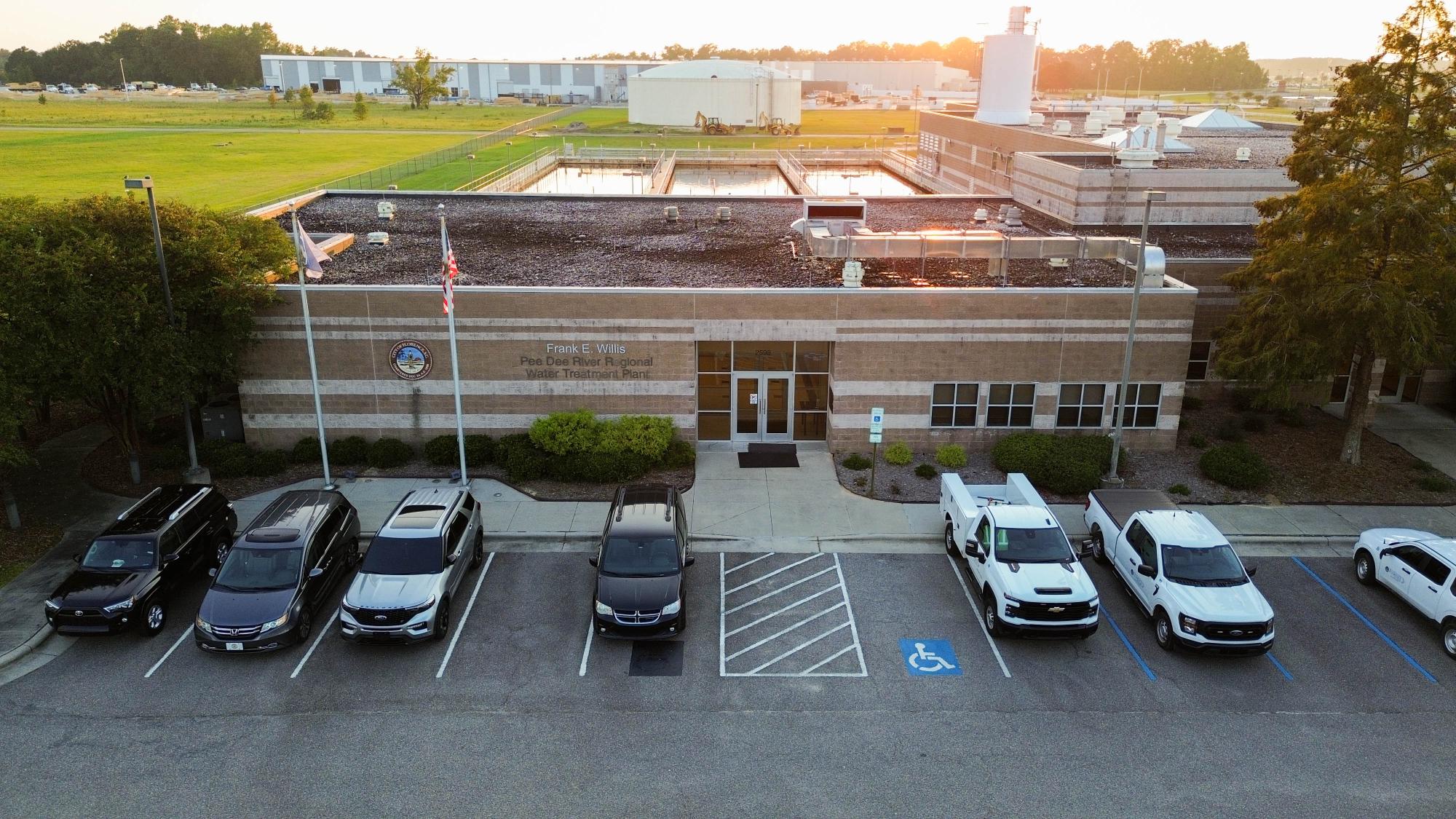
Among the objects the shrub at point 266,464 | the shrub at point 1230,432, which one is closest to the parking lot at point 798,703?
the shrub at point 266,464

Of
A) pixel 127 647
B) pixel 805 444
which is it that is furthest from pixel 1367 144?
pixel 127 647

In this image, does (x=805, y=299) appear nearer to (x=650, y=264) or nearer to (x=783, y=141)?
(x=650, y=264)

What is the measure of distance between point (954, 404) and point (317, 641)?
16.7 m

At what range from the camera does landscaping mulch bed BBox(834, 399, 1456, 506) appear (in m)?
23.9

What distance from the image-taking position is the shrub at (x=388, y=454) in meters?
24.7

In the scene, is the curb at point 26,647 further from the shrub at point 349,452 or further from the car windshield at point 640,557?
the car windshield at point 640,557

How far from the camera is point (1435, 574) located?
18.1 meters

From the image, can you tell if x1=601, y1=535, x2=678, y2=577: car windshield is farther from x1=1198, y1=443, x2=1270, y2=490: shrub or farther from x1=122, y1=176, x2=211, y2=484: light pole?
x1=1198, y1=443, x2=1270, y2=490: shrub

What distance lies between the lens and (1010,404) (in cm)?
2595

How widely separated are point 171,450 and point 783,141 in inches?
3018

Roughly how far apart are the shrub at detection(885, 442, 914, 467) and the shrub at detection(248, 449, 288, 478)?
1582 cm

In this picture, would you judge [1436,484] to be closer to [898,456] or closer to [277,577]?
[898,456]

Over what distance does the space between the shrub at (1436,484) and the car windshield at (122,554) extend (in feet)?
96.8

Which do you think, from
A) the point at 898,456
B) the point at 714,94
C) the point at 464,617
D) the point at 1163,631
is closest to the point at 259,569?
the point at 464,617
